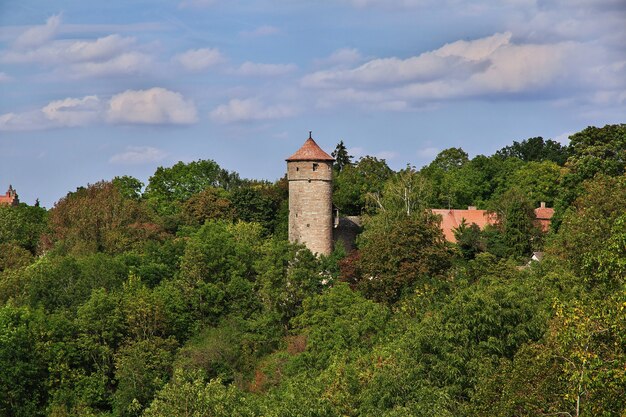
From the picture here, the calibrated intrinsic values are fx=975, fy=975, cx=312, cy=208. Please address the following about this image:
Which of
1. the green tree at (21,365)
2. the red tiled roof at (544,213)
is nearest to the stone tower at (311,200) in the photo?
the green tree at (21,365)

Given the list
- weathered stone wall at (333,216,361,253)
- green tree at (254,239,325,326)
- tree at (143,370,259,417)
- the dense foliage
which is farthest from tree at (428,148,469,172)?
tree at (143,370,259,417)

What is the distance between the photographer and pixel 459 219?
206ft

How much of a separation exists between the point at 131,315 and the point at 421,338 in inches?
713

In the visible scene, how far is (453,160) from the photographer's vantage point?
319 feet

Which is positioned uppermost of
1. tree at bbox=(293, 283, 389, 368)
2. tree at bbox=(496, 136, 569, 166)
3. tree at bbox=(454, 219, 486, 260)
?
tree at bbox=(496, 136, 569, 166)

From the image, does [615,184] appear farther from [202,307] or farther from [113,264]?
[113,264]

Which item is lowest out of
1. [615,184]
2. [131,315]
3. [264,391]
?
[264,391]

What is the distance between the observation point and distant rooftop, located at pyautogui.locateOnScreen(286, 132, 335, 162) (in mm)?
50266

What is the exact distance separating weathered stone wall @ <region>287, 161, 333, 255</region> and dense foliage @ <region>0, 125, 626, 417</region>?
1683mm

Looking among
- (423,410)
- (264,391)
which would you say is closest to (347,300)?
(264,391)

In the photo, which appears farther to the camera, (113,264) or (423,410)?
(113,264)

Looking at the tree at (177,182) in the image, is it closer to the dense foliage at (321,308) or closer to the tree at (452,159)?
the dense foliage at (321,308)

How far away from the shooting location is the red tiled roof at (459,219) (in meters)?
61.2

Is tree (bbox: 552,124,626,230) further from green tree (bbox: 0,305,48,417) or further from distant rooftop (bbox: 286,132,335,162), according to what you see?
green tree (bbox: 0,305,48,417)
